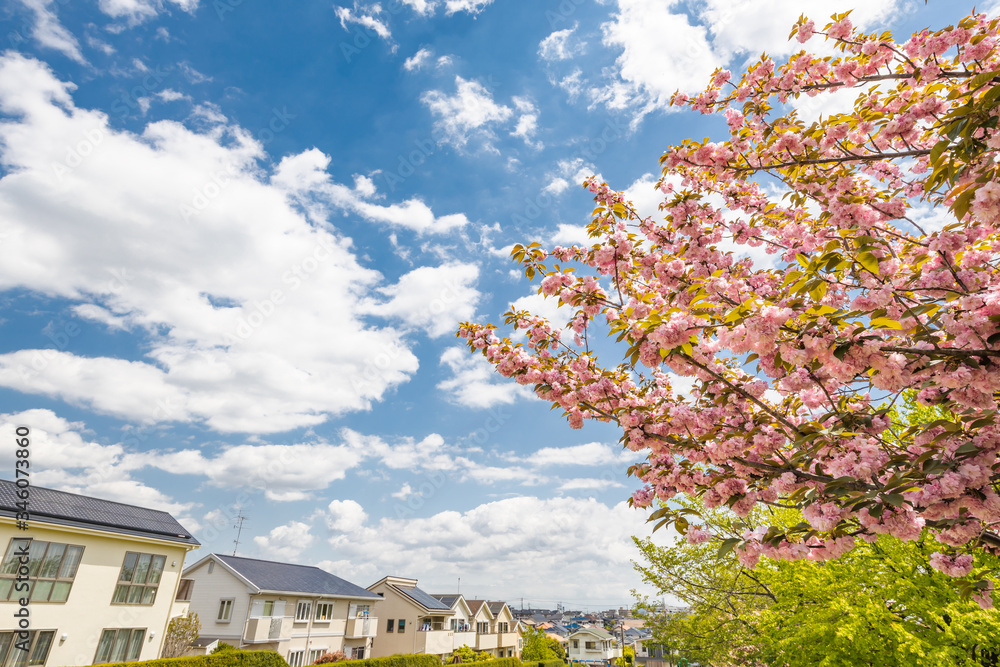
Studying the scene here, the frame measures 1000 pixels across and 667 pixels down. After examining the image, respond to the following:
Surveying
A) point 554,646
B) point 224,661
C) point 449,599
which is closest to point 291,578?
point 224,661

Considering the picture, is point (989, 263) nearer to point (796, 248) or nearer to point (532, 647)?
point (796, 248)

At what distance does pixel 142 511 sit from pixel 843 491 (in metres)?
24.8

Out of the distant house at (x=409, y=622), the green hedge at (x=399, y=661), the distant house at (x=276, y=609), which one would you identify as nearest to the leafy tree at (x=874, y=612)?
the green hedge at (x=399, y=661)

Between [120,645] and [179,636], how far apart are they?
11.3ft

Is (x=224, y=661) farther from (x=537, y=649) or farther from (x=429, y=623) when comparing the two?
(x=537, y=649)

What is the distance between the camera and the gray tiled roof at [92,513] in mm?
14984

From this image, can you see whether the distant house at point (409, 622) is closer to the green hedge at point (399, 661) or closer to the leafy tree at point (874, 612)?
the green hedge at point (399, 661)

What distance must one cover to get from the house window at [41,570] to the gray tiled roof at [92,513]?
27.8 inches

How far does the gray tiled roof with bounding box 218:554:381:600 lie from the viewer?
26.4 m

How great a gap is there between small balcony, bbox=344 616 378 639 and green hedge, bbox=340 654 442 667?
7602mm

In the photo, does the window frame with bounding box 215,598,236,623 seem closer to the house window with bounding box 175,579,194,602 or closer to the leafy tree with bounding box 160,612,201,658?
the house window with bounding box 175,579,194,602

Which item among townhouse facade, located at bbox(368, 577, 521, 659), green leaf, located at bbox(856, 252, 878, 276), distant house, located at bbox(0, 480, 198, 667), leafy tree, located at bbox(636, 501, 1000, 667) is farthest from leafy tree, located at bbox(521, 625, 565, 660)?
green leaf, located at bbox(856, 252, 878, 276)

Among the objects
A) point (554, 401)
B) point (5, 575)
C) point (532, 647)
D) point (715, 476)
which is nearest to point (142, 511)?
point (5, 575)

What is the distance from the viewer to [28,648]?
1378cm
